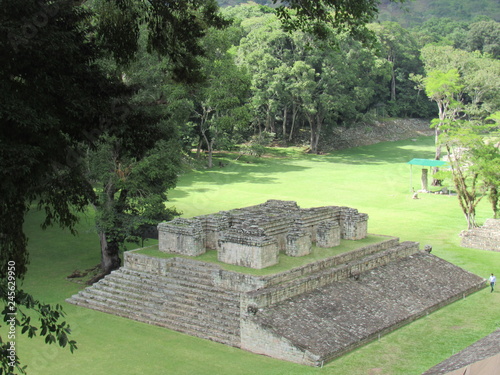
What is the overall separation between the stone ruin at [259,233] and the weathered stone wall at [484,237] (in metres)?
7.07

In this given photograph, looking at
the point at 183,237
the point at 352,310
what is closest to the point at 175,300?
the point at 183,237

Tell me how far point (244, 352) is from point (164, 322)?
2.69m

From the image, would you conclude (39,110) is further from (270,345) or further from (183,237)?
(183,237)

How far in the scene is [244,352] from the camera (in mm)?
15328

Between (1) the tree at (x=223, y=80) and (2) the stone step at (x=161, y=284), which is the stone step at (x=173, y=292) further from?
(1) the tree at (x=223, y=80)

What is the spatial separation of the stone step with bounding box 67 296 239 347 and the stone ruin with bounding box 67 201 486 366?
0.10 ft

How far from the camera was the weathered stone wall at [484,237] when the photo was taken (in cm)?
2575

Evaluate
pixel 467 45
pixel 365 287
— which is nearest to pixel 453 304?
pixel 365 287

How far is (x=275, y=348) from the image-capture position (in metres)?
15.1

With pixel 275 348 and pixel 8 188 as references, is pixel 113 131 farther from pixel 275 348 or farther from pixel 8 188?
pixel 275 348

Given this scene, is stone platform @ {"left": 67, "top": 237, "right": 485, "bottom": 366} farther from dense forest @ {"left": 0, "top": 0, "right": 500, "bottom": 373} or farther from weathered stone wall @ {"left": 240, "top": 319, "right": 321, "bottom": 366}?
dense forest @ {"left": 0, "top": 0, "right": 500, "bottom": 373}

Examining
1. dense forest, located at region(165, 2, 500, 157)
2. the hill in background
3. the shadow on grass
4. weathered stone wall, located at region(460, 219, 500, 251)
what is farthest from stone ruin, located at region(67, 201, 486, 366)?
the hill in background

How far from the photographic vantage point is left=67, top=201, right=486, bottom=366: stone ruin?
15672 millimetres

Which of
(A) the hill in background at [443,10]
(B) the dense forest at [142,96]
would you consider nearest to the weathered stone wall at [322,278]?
(B) the dense forest at [142,96]
